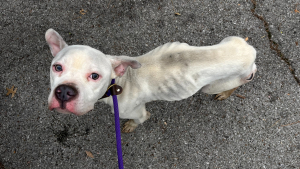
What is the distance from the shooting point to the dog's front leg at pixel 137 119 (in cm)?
310

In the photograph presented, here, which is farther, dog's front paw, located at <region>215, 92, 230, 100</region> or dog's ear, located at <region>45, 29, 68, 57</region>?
dog's front paw, located at <region>215, 92, 230, 100</region>

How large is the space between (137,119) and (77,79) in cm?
156

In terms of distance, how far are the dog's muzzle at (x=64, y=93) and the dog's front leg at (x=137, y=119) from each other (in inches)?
50.5

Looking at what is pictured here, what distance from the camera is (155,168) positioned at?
357cm

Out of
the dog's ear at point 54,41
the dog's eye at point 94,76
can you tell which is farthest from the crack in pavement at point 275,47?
the dog's ear at point 54,41

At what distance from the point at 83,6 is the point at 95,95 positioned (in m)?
2.59

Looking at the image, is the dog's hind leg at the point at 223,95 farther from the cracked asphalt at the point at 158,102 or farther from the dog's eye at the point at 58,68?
the dog's eye at the point at 58,68

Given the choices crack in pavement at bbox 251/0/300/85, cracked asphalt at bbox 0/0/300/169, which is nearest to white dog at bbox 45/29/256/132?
cracked asphalt at bbox 0/0/300/169

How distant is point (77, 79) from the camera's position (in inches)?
77.0

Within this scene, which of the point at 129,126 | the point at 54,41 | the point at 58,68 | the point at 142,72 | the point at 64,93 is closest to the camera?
the point at 64,93

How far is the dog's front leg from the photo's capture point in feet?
10.2

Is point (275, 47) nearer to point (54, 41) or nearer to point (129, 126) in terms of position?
point (129, 126)

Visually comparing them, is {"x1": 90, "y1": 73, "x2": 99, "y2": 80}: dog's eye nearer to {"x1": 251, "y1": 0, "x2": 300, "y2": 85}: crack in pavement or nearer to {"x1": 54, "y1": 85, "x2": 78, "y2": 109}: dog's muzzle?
{"x1": 54, "y1": 85, "x2": 78, "y2": 109}: dog's muzzle

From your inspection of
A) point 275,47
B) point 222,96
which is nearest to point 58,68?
point 222,96
